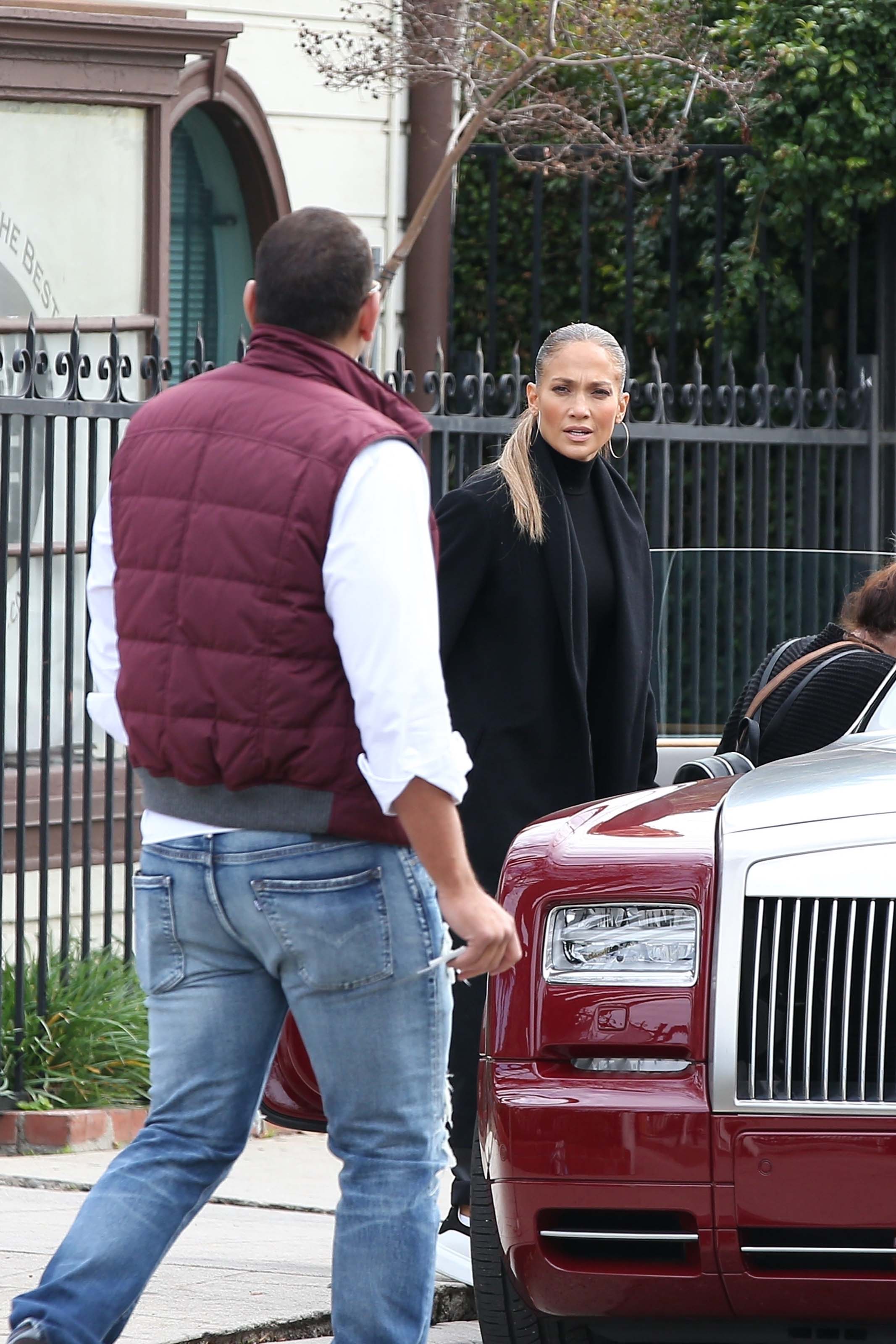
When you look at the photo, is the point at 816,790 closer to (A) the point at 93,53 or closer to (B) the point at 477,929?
(B) the point at 477,929

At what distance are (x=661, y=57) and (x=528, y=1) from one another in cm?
78

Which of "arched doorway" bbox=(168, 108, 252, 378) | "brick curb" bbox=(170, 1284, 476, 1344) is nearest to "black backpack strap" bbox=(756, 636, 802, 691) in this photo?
"brick curb" bbox=(170, 1284, 476, 1344)

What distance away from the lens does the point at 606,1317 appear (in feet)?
11.6

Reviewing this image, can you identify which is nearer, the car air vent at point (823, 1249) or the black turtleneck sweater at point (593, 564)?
the car air vent at point (823, 1249)

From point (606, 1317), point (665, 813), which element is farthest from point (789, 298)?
point (606, 1317)

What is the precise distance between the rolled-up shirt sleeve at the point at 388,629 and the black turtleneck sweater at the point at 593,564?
63.1 inches

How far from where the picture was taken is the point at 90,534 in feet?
18.1

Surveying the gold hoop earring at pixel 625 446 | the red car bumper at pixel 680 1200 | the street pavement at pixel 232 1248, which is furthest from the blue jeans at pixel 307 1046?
the gold hoop earring at pixel 625 446

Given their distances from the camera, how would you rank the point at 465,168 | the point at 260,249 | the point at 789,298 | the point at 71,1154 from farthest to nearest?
the point at 465,168 < the point at 789,298 < the point at 71,1154 < the point at 260,249

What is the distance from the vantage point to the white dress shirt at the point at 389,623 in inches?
119

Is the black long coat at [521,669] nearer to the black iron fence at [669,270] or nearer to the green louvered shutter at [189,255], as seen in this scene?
the black iron fence at [669,270]

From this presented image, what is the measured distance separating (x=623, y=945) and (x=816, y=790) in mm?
525

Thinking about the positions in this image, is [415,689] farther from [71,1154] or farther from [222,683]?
[71,1154]

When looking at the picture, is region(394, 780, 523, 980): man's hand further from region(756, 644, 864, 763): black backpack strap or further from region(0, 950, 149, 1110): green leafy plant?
region(0, 950, 149, 1110): green leafy plant
